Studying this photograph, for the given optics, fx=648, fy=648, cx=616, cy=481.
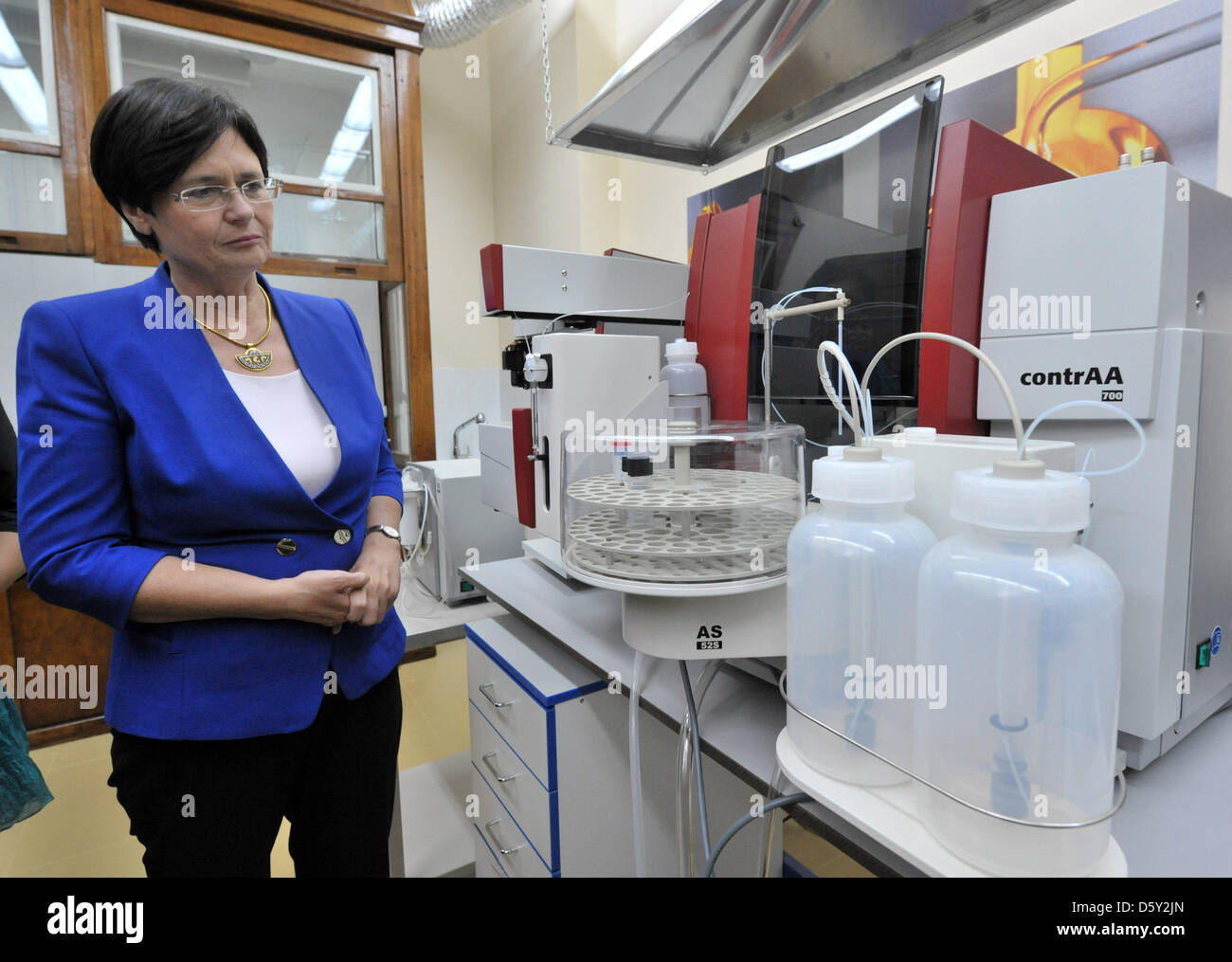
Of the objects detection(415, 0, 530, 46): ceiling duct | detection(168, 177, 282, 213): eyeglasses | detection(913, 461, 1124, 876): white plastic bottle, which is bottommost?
detection(913, 461, 1124, 876): white plastic bottle

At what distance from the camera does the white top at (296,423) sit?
2.85 feet

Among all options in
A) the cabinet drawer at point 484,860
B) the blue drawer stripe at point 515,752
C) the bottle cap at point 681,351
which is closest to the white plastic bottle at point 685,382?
Result: the bottle cap at point 681,351

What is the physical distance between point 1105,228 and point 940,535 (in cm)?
39

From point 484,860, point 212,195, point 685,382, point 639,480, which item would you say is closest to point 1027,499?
point 639,480

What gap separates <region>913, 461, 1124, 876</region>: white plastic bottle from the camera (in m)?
0.45

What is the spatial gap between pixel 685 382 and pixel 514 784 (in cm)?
88

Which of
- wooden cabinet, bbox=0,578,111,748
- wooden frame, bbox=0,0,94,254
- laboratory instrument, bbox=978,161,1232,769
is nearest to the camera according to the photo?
laboratory instrument, bbox=978,161,1232,769

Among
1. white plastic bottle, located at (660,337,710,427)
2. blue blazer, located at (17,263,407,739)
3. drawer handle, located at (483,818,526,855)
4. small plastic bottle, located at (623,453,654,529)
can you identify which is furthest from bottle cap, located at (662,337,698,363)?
drawer handle, located at (483,818,526,855)

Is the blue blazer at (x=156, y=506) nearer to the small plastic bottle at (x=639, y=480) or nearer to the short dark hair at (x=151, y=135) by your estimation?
the short dark hair at (x=151, y=135)

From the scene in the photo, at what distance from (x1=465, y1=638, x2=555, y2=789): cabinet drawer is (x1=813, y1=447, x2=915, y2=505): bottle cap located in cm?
Answer: 78

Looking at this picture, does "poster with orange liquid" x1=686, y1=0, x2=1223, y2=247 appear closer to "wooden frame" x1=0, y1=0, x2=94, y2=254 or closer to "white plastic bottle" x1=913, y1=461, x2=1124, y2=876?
"white plastic bottle" x1=913, y1=461, x2=1124, y2=876

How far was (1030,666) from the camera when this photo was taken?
1.56ft

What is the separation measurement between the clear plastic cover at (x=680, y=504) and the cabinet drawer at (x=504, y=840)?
2.29 ft

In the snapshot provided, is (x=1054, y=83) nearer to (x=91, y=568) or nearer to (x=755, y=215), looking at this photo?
(x=755, y=215)
